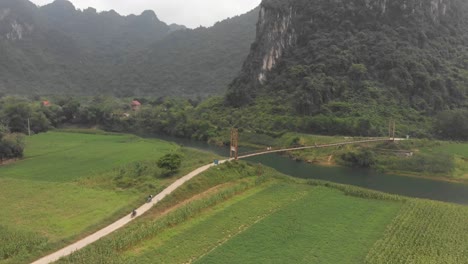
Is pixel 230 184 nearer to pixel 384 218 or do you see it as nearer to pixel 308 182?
pixel 308 182

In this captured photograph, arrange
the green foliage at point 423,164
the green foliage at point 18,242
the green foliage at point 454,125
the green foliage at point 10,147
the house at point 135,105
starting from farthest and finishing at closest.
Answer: the house at point 135,105 → the green foliage at point 454,125 → the green foliage at point 423,164 → the green foliage at point 10,147 → the green foliage at point 18,242

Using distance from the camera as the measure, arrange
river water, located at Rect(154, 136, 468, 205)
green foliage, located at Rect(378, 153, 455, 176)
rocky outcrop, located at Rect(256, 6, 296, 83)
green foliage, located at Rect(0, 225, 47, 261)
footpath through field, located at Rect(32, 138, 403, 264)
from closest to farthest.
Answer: green foliage, located at Rect(0, 225, 47, 261), footpath through field, located at Rect(32, 138, 403, 264), river water, located at Rect(154, 136, 468, 205), green foliage, located at Rect(378, 153, 455, 176), rocky outcrop, located at Rect(256, 6, 296, 83)

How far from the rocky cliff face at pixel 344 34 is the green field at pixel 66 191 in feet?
164

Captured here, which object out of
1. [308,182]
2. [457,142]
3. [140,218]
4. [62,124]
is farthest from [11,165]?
[457,142]

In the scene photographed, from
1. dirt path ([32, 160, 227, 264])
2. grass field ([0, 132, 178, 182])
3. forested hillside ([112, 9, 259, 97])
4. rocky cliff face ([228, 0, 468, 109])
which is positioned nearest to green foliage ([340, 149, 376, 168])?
grass field ([0, 132, 178, 182])

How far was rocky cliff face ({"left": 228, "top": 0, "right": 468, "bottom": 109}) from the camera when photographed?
86875 millimetres

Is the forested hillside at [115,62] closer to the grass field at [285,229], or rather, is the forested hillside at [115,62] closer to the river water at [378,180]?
the river water at [378,180]

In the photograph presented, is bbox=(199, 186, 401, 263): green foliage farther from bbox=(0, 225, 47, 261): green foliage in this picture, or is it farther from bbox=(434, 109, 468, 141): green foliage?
bbox=(434, 109, 468, 141): green foliage

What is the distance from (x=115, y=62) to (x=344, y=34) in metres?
125

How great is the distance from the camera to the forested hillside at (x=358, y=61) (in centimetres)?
7462

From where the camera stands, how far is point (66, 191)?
31.2 m

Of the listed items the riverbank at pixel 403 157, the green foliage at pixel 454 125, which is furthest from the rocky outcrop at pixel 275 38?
the green foliage at pixel 454 125

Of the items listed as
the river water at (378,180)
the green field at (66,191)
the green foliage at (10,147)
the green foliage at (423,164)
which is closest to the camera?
the green field at (66,191)

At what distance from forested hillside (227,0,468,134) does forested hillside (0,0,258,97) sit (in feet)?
140
